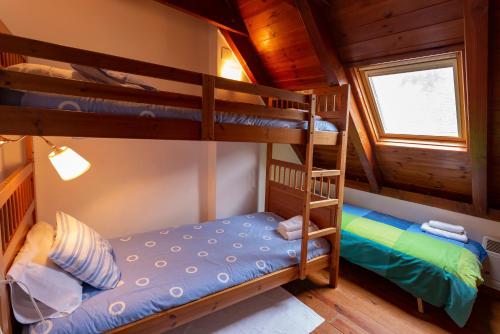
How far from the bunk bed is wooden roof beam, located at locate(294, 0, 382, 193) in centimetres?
→ 32

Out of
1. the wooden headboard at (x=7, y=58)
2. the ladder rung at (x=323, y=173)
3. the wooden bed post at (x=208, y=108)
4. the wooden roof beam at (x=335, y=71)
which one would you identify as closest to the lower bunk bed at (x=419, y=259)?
the wooden roof beam at (x=335, y=71)

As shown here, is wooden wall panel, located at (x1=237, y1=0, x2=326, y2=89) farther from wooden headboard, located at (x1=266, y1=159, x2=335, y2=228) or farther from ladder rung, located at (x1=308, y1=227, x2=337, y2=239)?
ladder rung, located at (x1=308, y1=227, x2=337, y2=239)

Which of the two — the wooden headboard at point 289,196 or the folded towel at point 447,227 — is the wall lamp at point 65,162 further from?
the folded towel at point 447,227

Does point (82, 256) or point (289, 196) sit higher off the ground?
point (289, 196)

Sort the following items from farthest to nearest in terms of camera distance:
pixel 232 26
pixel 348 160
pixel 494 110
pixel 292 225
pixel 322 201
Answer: pixel 348 160
pixel 232 26
pixel 292 225
pixel 322 201
pixel 494 110

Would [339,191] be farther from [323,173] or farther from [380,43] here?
[380,43]

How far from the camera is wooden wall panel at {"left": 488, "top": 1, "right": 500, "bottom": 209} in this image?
160 centimetres

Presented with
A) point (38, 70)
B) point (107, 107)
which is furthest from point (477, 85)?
point (38, 70)

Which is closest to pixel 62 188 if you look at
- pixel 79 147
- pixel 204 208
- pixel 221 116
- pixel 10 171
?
pixel 79 147

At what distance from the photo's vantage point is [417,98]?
245cm

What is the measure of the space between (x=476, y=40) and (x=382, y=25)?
0.66m

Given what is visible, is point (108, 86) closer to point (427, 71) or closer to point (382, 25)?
point (382, 25)

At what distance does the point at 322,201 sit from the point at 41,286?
1.92 meters

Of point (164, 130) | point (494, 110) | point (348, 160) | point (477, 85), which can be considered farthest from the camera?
point (348, 160)
